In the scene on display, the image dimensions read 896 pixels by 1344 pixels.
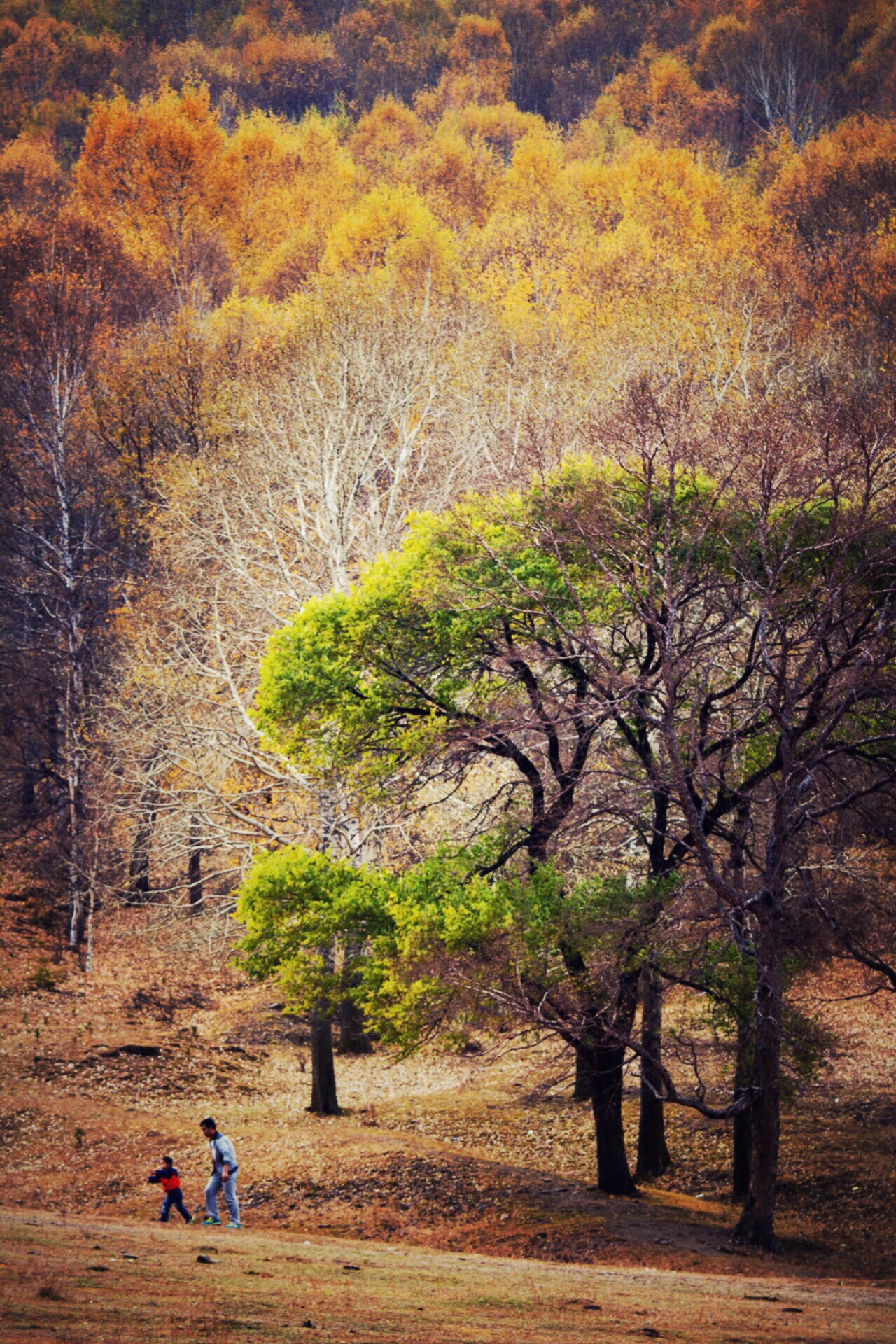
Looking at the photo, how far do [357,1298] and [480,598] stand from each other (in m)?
9.27

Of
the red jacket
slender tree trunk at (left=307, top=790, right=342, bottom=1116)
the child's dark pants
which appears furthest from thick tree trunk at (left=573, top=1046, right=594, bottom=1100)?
the red jacket

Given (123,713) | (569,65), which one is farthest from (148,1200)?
(569,65)

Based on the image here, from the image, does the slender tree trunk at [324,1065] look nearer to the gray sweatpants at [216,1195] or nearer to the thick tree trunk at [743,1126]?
the gray sweatpants at [216,1195]

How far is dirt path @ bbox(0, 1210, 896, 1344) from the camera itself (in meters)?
8.15

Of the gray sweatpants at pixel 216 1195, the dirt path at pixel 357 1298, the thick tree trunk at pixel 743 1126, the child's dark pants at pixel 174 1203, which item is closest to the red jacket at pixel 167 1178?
the child's dark pants at pixel 174 1203

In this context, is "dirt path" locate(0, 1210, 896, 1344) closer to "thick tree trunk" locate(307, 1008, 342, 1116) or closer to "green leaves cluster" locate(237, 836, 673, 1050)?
"green leaves cluster" locate(237, 836, 673, 1050)

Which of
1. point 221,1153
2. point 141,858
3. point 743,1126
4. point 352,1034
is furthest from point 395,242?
point 221,1153

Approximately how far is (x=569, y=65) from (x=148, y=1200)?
12352 cm

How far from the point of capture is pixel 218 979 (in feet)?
118

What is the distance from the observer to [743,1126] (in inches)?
698

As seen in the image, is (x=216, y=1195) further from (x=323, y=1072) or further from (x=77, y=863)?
(x=77, y=863)

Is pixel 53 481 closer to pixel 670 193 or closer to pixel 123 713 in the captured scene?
pixel 123 713

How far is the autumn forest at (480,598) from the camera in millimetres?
15805

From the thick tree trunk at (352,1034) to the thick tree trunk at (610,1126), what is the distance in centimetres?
1318
